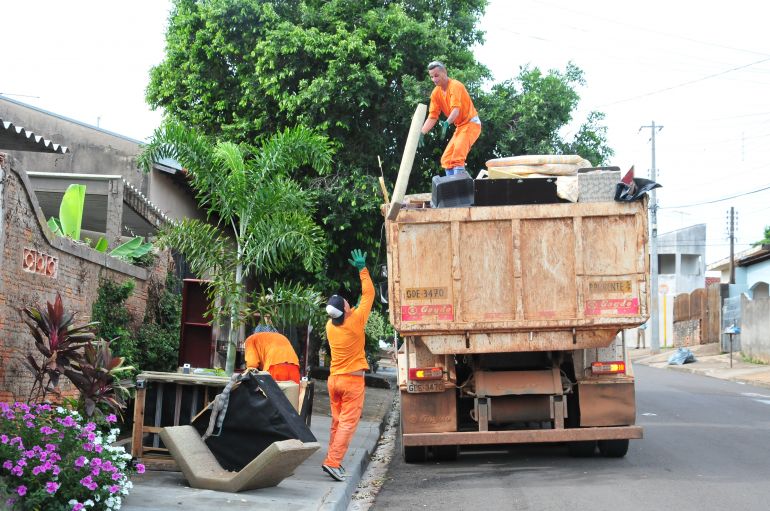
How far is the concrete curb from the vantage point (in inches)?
330

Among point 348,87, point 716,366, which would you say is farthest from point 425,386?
point 716,366

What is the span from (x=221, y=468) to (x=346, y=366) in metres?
1.78

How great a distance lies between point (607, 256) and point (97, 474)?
5695 millimetres

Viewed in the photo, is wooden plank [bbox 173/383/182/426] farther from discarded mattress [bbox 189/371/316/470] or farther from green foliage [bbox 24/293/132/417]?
green foliage [bbox 24/293/132/417]

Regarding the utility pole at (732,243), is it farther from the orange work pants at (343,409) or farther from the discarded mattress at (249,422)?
the discarded mattress at (249,422)

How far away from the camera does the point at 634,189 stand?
1005cm

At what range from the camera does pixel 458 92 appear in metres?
11.3

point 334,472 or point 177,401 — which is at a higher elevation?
point 177,401

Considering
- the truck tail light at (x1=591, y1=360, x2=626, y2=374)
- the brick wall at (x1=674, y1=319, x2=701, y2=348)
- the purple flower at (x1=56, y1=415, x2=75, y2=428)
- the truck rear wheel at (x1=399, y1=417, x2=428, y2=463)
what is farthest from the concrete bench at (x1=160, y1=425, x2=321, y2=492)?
the brick wall at (x1=674, y1=319, x2=701, y2=348)

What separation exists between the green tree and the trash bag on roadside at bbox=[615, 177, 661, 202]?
7.76m

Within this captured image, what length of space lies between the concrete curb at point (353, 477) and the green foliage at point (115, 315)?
291 centimetres

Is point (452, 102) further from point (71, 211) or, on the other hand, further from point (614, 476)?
point (71, 211)

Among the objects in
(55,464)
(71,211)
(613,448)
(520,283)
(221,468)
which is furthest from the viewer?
(71,211)

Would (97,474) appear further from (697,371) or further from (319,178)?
(697,371)
